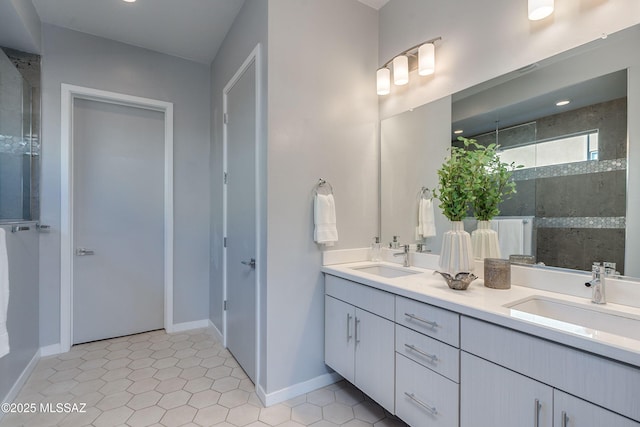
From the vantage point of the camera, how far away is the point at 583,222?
4.40 feet

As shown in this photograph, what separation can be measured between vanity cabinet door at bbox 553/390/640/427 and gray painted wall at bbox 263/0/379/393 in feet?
4.52

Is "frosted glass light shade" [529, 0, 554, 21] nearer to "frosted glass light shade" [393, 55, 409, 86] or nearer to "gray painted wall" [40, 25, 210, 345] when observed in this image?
"frosted glass light shade" [393, 55, 409, 86]

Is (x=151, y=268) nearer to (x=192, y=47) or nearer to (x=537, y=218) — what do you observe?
(x=192, y=47)

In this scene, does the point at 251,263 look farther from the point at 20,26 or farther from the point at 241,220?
the point at 20,26

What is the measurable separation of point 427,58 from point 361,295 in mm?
1574

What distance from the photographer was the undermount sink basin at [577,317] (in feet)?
3.28

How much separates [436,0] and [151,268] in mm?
3356

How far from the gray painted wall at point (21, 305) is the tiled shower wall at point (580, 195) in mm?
3090

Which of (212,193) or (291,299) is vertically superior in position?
(212,193)

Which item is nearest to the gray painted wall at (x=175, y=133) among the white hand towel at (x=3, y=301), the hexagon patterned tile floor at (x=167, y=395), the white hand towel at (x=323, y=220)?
the hexagon patterned tile floor at (x=167, y=395)

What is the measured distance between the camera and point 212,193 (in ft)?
10.5

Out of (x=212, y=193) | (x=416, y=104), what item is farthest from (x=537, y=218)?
(x=212, y=193)

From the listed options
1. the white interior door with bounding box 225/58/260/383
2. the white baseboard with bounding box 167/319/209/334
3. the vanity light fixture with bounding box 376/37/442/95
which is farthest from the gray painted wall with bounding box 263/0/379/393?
the white baseboard with bounding box 167/319/209/334

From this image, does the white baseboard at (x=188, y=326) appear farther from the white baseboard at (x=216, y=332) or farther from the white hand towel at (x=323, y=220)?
the white hand towel at (x=323, y=220)
